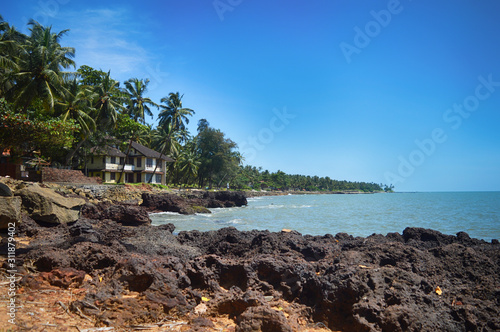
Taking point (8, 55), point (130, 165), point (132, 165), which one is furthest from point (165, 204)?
point (132, 165)

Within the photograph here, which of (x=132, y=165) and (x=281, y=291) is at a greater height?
(x=132, y=165)

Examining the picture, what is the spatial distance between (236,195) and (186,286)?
38.5 metres

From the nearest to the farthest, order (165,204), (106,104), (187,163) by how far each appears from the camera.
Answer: (165,204), (106,104), (187,163)

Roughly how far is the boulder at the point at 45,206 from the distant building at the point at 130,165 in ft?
118

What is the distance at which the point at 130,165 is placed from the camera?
50.5 meters

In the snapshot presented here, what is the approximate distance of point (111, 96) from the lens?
36.1 meters

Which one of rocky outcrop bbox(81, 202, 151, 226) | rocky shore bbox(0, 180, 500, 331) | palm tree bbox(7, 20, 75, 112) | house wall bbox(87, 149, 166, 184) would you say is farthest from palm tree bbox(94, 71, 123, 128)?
rocky shore bbox(0, 180, 500, 331)

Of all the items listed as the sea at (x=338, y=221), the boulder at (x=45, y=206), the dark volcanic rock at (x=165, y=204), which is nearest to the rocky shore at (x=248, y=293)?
the boulder at (x=45, y=206)

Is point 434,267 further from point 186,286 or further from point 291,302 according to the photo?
point 186,286

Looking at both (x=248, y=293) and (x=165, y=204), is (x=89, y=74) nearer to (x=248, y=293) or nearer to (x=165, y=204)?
(x=165, y=204)

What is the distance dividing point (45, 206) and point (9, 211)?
295 cm

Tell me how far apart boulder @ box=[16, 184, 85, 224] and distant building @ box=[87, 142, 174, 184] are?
35846 millimetres

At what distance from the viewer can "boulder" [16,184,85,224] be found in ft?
31.8

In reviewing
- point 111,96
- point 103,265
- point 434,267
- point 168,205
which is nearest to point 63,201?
point 103,265
